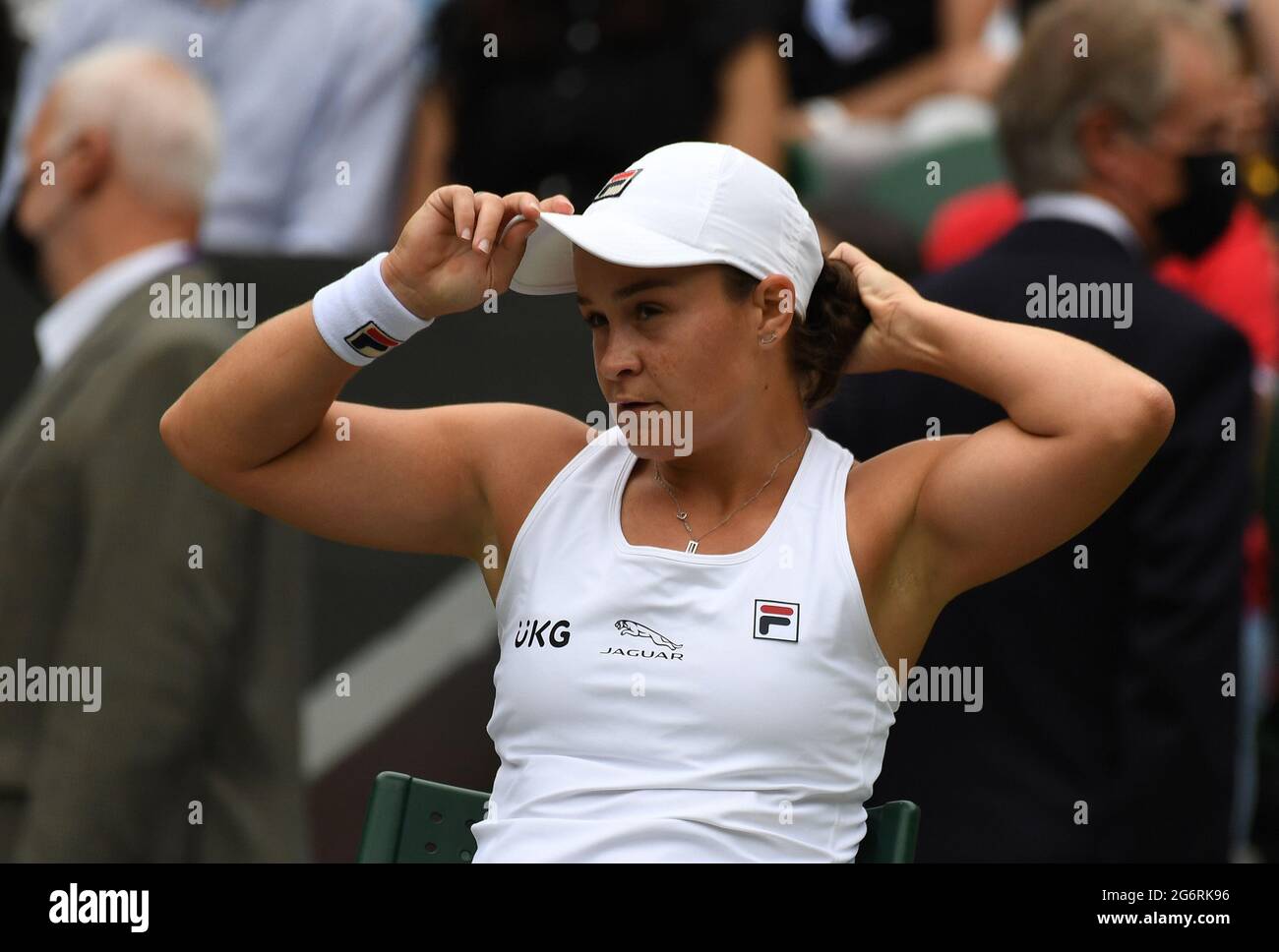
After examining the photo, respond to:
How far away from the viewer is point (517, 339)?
5117 mm

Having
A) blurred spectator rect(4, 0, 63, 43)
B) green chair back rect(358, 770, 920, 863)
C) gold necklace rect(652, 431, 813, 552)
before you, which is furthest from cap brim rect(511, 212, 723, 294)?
blurred spectator rect(4, 0, 63, 43)

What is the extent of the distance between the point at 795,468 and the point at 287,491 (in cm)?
75

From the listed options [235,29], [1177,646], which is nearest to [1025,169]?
[1177,646]

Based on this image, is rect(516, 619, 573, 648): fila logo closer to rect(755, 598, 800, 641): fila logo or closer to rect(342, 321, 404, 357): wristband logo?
rect(755, 598, 800, 641): fila logo

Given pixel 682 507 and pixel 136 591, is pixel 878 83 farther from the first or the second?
pixel 682 507

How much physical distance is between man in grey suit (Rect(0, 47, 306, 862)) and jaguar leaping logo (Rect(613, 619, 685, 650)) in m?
1.86

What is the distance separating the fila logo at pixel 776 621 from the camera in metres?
2.68

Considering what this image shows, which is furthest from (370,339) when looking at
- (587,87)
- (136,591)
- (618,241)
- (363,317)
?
(587,87)

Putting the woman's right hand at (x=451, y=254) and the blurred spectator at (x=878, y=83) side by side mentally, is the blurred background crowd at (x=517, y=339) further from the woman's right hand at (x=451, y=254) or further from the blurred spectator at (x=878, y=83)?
the woman's right hand at (x=451, y=254)

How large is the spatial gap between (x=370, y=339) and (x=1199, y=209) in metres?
2.10

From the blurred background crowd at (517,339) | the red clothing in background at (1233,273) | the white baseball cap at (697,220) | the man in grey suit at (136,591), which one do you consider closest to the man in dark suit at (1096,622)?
the blurred background crowd at (517,339)

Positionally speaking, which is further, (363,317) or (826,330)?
(826,330)

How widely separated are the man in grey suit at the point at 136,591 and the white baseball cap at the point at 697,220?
5.48 feet

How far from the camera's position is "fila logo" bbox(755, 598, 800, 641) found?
2.68 m
